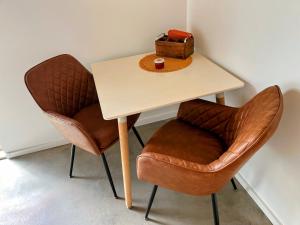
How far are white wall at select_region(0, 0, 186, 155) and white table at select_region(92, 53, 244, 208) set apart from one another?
0.27 meters

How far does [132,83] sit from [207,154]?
24.1 inches

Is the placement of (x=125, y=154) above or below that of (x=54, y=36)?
below

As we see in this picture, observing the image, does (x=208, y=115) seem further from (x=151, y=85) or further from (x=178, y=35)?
(x=178, y=35)

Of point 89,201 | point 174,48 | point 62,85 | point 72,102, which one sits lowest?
point 89,201

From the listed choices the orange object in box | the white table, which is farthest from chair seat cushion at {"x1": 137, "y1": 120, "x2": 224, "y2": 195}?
the orange object in box

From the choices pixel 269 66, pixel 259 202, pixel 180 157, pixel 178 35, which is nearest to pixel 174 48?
pixel 178 35

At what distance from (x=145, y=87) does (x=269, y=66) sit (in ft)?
2.19

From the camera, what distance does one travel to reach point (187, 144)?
148cm

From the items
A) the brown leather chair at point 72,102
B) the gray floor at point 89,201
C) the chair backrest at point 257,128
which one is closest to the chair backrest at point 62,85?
the brown leather chair at point 72,102

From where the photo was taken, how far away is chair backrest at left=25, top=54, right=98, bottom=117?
64.8 inches

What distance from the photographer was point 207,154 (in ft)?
4.64

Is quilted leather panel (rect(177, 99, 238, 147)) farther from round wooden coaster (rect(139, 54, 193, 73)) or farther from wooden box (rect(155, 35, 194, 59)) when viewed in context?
wooden box (rect(155, 35, 194, 59))

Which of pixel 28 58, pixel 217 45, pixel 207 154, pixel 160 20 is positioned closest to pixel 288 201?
pixel 207 154

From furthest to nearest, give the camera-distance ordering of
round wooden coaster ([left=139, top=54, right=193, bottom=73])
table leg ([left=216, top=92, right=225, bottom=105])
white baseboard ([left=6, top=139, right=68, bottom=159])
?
white baseboard ([left=6, top=139, right=68, bottom=159]) < round wooden coaster ([left=139, top=54, right=193, bottom=73]) < table leg ([left=216, top=92, right=225, bottom=105])
